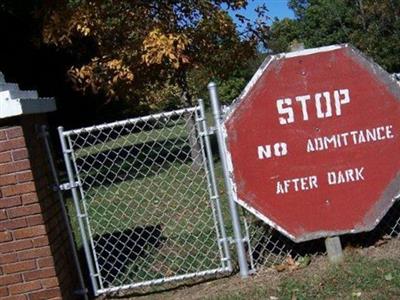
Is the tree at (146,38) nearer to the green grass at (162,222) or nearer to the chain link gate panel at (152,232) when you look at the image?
the green grass at (162,222)

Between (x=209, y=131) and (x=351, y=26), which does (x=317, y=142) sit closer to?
(x=209, y=131)

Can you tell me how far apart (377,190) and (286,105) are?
0.92 m

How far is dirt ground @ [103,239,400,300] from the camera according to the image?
4.57 meters

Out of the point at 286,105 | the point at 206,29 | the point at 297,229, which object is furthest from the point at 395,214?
the point at 206,29

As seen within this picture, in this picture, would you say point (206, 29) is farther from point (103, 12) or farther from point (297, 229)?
point (297, 229)

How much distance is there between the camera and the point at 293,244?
507 centimetres

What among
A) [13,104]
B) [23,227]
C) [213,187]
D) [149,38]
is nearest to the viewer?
[13,104]

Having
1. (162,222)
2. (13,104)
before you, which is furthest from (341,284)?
(162,222)

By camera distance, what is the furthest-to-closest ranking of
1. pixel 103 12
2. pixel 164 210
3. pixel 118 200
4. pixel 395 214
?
pixel 103 12 < pixel 118 200 < pixel 164 210 < pixel 395 214

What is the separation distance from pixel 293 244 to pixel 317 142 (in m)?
0.98

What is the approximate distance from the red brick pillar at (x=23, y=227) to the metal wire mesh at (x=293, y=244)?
1511 millimetres

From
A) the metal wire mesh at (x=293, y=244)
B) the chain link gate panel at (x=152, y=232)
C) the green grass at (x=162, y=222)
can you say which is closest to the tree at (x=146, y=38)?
the green grass at (x=162, y=222)

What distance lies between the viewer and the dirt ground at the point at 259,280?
4.57 m

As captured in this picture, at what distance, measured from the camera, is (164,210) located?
7945mm
